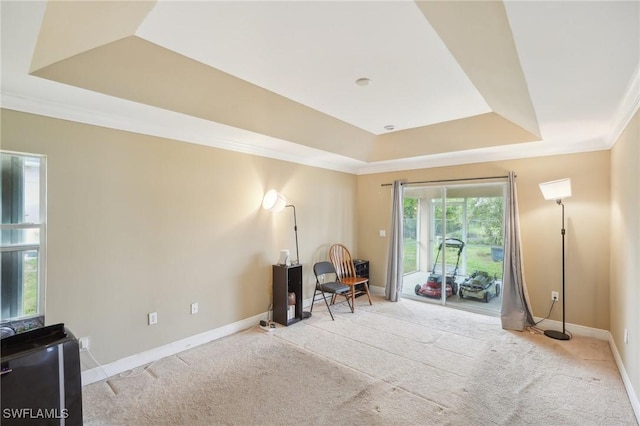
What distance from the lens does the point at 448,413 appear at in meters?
2.24

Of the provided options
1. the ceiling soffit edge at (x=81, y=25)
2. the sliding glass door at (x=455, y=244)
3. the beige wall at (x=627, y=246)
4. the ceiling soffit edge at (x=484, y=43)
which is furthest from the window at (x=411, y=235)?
the ceiling soffit edge at (x=81, y=25)

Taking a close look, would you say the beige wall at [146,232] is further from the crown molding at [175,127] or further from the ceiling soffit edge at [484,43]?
the ceiling soffit edge at [484,43]

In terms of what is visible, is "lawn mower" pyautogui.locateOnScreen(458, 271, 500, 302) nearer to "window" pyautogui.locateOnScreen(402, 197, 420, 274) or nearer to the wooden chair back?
"window" pyautogui.locateOnScreen(402, 197, 420, 274)

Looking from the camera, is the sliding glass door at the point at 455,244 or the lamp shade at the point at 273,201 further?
the sliding glass door at the point at 455,244

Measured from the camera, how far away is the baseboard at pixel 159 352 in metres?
2.62

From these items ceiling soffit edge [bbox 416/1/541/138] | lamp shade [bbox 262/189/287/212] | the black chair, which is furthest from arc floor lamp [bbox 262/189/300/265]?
ceiling soffit edge [bbox 416/1/541/138]

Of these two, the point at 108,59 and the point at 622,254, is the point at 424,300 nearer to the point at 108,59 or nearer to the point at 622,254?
the point at 622,254

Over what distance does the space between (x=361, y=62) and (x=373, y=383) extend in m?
2.65

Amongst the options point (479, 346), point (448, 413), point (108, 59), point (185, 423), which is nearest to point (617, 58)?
point (448, 413)

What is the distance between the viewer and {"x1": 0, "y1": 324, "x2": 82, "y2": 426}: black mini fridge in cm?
169

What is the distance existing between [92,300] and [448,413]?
9.94 ft

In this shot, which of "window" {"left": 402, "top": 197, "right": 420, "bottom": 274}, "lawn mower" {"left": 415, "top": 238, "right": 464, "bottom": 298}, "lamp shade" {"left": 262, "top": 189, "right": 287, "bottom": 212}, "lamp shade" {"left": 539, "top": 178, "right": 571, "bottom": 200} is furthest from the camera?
"window" {"left": 402, "top": 197, "right": 420, "bottom": 274}

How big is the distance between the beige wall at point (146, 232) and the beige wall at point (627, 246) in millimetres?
3587

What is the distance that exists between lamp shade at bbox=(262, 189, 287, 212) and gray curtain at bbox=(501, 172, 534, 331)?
300 centimetres
